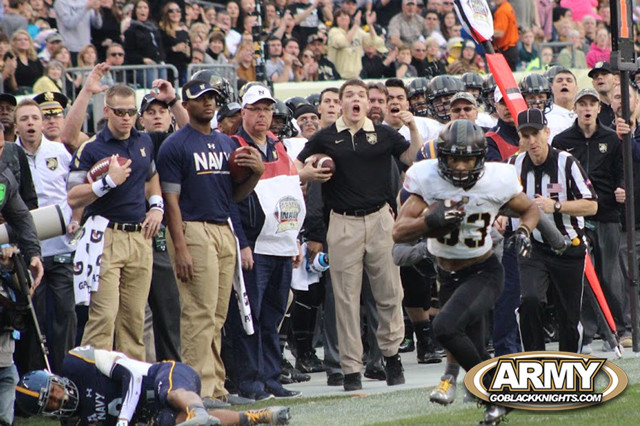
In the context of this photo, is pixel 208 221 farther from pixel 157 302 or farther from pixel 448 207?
pixel 448 207

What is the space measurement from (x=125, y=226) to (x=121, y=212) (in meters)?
0.10

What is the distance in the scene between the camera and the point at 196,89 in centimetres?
923

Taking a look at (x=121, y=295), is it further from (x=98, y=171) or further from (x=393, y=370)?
(x=393, y=370)

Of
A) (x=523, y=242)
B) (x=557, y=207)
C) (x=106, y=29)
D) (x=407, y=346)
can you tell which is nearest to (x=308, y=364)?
(x=407, y=346)

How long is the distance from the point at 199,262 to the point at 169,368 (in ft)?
5.11

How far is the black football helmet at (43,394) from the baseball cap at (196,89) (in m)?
2.39

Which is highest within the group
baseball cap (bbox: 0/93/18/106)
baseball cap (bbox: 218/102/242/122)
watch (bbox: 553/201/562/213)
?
baseball cap (bbox: 0/93/18/106)

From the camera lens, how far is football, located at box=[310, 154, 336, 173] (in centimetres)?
1002

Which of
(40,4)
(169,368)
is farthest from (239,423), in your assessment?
(40,4)

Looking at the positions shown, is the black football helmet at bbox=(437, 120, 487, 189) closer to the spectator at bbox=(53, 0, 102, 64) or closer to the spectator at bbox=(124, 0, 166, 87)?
the spectator at bbox=(124, 0, 166, 87)

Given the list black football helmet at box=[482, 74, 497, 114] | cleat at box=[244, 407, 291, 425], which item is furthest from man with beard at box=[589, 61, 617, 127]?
cleat at box=[244, 407, 291, 425]

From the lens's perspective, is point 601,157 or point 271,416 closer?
point 271,416

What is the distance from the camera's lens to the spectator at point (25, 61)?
15.0 metres

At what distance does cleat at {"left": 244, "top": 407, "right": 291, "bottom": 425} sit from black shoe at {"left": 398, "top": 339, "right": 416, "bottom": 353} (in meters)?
4.69
